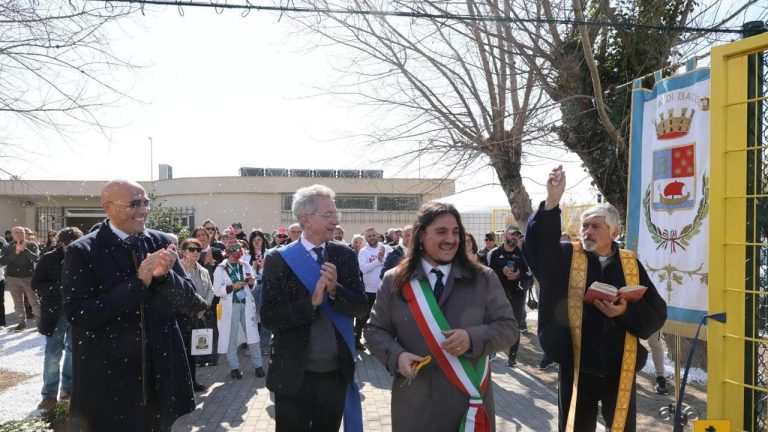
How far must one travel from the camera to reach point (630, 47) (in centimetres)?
886

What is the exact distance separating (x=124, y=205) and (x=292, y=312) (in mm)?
1128

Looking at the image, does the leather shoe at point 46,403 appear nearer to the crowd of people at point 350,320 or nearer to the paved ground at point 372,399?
the paved ground at point 372,399

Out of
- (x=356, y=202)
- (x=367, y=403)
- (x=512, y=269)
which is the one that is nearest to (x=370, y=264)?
(x=512, y=269)

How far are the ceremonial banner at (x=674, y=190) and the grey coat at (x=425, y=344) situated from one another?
7.18ft

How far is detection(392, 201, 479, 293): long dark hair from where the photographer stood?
10.8ft

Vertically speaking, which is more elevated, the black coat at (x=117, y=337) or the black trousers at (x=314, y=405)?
the black coat at (x=117, y=337)

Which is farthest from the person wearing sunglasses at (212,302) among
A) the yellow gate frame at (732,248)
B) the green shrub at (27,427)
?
the yellow gate frame at (732,248)

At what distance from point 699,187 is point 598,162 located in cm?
496

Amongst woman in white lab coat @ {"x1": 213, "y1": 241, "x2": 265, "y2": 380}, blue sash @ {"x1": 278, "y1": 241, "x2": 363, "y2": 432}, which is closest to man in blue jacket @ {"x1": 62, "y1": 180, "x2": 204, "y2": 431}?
blue sash @ {"x1": 278, "y1": 241, "x2": 363, "y2": 432}

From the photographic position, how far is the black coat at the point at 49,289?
21.9 ft

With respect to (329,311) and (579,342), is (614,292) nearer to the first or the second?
(579,342)

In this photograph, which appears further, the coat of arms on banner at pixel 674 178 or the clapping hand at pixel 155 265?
the coat of arms on banner at pixel 674 178

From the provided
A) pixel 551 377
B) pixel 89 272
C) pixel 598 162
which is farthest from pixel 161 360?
pixel 598 162

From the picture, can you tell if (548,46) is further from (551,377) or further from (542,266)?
(542,266)
